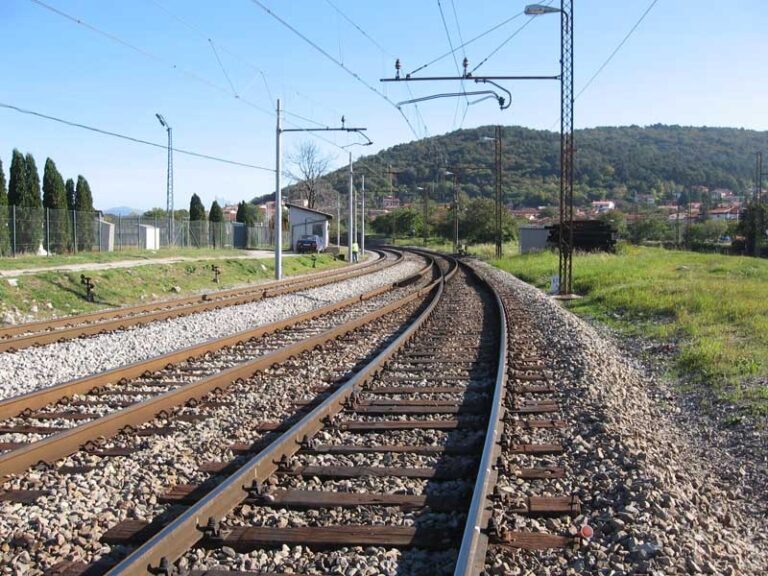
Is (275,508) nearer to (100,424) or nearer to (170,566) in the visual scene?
(170,566)

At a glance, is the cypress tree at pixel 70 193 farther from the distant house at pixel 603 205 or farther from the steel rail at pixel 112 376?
the distant house at pixel 603 205

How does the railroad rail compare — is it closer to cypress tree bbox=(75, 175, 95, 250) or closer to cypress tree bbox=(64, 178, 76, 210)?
cypress tree bbox=(75, 175, 95, 250)

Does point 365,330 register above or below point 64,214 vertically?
below

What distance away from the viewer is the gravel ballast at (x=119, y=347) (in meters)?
9.59

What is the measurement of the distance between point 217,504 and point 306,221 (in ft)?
212

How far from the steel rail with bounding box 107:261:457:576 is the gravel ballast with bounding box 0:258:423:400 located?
4.09m

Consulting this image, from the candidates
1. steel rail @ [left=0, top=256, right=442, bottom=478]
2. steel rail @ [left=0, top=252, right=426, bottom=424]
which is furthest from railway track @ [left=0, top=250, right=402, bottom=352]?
steel rail @ [left=0, top=256, right=442, bottom=478]

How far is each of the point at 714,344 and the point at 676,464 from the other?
20.2ft

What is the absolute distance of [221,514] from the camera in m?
4.58

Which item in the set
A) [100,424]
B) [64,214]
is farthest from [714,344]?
[64,214]

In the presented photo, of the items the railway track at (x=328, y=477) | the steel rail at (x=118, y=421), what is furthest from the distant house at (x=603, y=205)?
the railway track at (x=328, y=477)

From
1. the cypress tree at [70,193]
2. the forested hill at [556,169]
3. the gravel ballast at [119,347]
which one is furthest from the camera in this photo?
the forested hill at [556,169]

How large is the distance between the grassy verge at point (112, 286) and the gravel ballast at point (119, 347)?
4.18 metres

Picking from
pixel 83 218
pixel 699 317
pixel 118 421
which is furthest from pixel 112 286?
pixel 83 218
